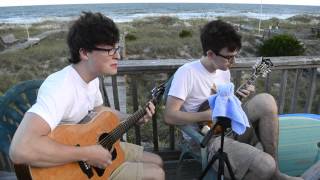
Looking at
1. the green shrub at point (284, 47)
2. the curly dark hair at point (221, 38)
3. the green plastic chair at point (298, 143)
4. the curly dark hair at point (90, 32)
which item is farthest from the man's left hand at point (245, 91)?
the green shrub at point (284, 47)

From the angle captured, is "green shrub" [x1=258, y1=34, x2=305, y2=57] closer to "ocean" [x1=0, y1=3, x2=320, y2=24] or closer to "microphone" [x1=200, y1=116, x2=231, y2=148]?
"microphone" [x1=200, y1=116, x2=231, y2=148]

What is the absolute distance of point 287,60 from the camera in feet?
9.55

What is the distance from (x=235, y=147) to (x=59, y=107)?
1.14 metres

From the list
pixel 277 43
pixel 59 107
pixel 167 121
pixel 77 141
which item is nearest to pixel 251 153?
pixel 167 121

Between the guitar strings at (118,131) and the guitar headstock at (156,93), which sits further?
the guitar headstock at (156,93)

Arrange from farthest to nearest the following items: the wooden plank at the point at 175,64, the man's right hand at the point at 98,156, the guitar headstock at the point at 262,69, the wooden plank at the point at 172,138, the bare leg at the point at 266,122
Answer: the wooden plank at the point at 172,138 → the wooden plank at the point at 175,64 → the guitar headstock at the point at 262,69 → the bare leg at the point at 266,122 → the man's right hand at the point at 98,156

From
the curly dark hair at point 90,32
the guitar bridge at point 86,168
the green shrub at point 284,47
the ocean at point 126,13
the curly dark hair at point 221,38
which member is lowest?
the ocean at point 126,13

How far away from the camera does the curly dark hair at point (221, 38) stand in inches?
86.5

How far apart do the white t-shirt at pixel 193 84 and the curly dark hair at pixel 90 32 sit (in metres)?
0.67

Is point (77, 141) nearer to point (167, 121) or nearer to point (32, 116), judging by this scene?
point (32, 116)

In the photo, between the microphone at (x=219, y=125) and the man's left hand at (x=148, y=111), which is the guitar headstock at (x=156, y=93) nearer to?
the man's left hand at (x=148, y=111)

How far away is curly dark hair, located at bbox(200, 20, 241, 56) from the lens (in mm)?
2196

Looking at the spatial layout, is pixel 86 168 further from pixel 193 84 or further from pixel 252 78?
pixel 252 78

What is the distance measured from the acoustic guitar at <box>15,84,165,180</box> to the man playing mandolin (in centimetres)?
33
